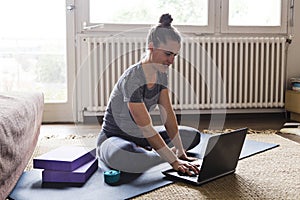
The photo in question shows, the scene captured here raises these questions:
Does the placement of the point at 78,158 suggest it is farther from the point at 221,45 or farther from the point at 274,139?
the point at 221,45

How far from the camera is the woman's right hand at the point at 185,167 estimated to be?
1578mm

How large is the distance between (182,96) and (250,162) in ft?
4.06

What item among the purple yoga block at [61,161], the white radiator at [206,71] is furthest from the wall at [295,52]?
the purple yoga block at [61,161]

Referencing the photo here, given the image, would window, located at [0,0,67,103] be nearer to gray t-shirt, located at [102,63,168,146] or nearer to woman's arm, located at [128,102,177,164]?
gray t-shirt, located at [102,63,168,146]

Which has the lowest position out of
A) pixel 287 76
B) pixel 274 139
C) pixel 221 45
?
pixel 274 139

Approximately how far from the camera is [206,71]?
3.02 meters

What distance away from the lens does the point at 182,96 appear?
3016 mm

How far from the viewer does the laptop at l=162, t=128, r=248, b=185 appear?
1.45 meters

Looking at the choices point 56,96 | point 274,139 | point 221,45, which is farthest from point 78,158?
point 221,45

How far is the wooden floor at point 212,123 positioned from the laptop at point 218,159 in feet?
2.99

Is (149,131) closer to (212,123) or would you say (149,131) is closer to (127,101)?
(127,101)

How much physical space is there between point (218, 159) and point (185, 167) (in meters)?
0.14

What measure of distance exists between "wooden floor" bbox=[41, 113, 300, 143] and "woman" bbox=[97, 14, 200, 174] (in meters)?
0.84

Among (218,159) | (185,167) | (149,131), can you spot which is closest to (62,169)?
(149,131)
